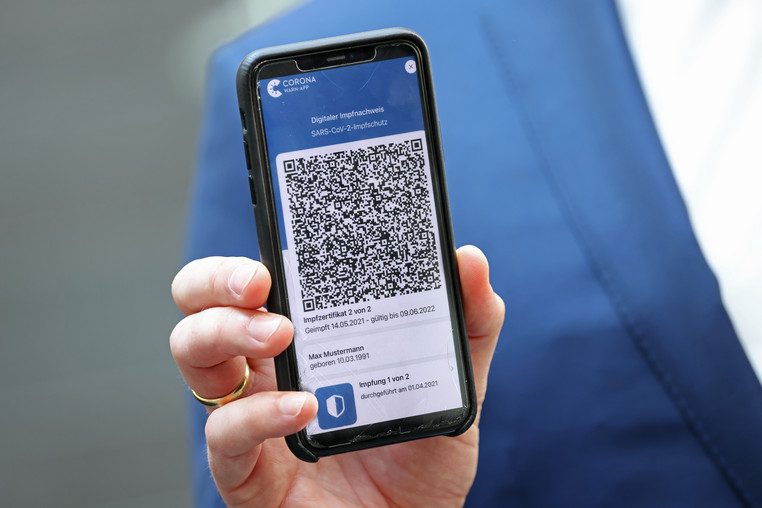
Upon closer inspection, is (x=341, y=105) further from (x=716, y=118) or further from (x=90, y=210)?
(x=90, y=210)

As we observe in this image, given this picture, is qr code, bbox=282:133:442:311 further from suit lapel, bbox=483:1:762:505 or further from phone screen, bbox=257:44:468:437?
suit lapel, bbox=483:1:762:505

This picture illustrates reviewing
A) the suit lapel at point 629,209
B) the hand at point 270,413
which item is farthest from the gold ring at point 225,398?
the suit lapel at point 629,209

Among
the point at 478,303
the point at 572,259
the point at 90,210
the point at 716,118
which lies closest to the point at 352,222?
the point at 478,303

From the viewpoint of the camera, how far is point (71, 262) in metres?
1.26

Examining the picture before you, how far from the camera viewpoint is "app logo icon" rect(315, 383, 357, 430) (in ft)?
1.47

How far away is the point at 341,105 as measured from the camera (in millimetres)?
448

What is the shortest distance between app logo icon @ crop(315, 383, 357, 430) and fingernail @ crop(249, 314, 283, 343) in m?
0.06

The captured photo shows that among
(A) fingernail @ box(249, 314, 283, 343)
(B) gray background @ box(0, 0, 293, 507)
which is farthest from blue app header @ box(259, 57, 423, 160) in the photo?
(B) gray background @ box(0, 0, 293, 507)

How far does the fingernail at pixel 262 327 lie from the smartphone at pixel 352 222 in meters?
0.03

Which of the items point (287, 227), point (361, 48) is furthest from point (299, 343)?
point (361, 48)

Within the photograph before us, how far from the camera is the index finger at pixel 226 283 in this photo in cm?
42

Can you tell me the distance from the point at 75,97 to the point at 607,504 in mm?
1169

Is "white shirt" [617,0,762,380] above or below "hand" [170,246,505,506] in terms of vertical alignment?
above

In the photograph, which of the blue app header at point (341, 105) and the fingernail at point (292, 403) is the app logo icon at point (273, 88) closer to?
the blue app header at point (341, 105)
